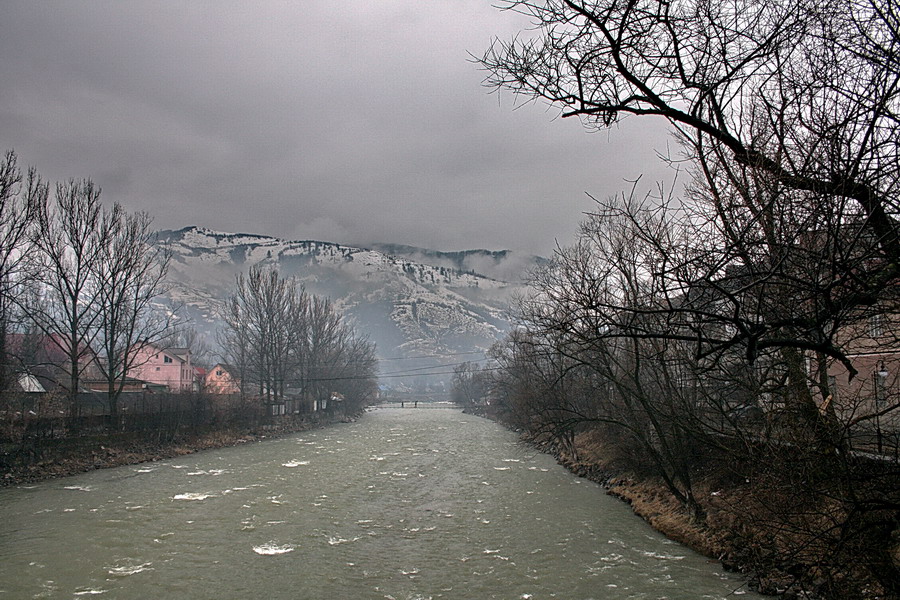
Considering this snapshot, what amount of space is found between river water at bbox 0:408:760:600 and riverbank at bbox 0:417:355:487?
1253 mm

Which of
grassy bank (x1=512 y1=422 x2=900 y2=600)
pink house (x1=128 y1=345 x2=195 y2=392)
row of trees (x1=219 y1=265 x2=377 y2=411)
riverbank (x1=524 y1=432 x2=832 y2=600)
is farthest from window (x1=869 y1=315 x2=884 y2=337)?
pink house (x1=128 y1=345 x2=195 y2=392)

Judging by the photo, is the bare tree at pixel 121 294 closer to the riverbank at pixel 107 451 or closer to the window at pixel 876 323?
the riverbank at pixel 107 451

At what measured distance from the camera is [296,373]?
57844 mm

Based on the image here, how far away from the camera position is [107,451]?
25.5 metres

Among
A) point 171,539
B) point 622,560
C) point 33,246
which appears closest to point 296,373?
point 33,246

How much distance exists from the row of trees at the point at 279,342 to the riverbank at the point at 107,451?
463 inches

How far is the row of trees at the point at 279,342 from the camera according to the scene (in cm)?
4994

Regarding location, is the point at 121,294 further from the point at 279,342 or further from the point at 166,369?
the point at 166,369

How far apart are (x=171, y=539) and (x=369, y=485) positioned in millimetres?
8146

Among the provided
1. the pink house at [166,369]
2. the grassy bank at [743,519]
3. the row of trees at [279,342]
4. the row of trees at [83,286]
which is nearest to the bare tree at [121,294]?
the row of trees at [83,286]

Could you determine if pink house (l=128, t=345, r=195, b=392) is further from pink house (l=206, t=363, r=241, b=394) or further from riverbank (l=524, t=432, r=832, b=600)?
riverbank (l=524, t=432, r=832, b=600)

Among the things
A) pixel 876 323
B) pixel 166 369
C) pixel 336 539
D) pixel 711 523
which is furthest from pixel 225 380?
pixel 876 323

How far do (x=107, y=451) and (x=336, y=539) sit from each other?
18.1m

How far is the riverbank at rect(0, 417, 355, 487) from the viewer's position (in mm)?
21000
